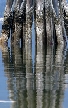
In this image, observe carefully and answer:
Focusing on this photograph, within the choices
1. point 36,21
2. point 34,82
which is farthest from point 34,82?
point 36,21

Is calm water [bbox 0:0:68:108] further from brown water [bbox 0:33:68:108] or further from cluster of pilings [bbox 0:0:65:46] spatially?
cluster of pilings [bbox 0:0:65:46]

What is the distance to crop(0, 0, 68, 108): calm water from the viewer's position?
9.36 metres

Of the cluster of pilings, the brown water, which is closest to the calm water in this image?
the brown water

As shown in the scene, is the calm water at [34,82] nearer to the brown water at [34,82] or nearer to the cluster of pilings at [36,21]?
the brown water at [34,82]

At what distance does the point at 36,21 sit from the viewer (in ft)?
71.0

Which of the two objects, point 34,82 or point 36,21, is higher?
point 36,21

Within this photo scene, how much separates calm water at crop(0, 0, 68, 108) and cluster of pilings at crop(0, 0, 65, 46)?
151 inches

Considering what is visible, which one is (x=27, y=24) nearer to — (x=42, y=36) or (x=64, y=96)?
(x=42, y=36)

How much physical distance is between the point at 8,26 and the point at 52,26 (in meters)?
2.56

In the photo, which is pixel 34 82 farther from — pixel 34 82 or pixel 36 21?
pixel 36 21

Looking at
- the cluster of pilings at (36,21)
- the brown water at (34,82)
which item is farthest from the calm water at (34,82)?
the cluster of pilings at (36,21)

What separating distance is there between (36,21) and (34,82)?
10282 mm

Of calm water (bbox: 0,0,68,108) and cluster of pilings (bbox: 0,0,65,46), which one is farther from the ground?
cluster of pilings (bbox: 0,0,65,46)

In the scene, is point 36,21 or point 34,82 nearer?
point 34,82
